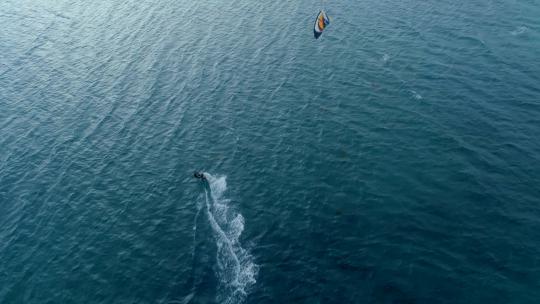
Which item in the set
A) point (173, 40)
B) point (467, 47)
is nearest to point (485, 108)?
point (467, 47)

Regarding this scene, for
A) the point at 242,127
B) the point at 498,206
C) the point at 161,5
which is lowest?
the point at 498,206

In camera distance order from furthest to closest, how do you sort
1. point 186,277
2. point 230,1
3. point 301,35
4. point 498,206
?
point 230,1 → point 301,35 → point 498,206 → point 186,277

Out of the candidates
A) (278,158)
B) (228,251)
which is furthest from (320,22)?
(228,251)

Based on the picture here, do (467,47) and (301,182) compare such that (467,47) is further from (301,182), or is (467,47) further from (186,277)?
(186,277)

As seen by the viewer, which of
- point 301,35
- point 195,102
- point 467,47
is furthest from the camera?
point 301,35

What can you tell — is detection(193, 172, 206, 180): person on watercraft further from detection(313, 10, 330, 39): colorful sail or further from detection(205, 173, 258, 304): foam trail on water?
detection(313, 10, 330, 39): colorful sail

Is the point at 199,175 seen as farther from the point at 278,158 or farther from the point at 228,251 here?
the point at 228,251
